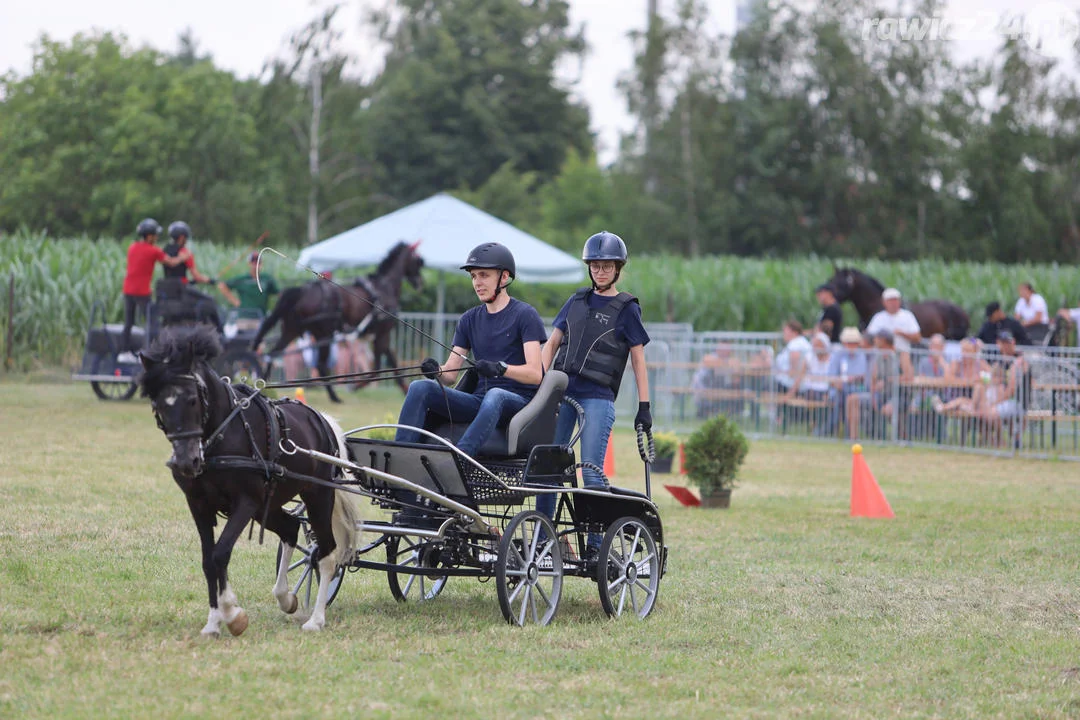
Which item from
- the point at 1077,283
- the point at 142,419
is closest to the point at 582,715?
the point at 142,419

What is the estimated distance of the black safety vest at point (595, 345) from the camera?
25.9ft

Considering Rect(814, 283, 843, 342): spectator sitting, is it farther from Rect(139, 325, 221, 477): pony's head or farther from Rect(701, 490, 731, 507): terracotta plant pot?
Rect(139, 325, 221, 477): pony's head

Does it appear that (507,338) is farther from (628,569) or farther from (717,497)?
(717,497)

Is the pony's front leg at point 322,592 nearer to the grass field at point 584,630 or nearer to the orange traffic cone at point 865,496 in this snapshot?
the grass field at point 584,630

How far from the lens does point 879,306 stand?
2222 cm

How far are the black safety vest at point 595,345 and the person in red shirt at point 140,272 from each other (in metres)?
11.2

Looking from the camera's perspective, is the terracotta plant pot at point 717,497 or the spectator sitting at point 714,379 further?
the spectator sitting at point 714,379

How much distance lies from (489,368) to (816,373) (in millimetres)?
13263

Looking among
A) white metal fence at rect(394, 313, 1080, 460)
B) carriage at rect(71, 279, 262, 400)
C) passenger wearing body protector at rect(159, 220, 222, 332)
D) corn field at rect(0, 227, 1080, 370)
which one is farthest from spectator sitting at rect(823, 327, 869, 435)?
passenger wearing body protector at rect(159, 220, 222, 332)

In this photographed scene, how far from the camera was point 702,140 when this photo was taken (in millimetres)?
53500

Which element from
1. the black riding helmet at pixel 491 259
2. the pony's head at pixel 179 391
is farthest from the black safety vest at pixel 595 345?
the pony's head at pixel 179 391

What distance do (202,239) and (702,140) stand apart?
19.7 metres

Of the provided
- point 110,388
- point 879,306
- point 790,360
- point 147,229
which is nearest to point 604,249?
point 147,229

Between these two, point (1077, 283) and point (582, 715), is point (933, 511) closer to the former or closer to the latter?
point (582, 715)
